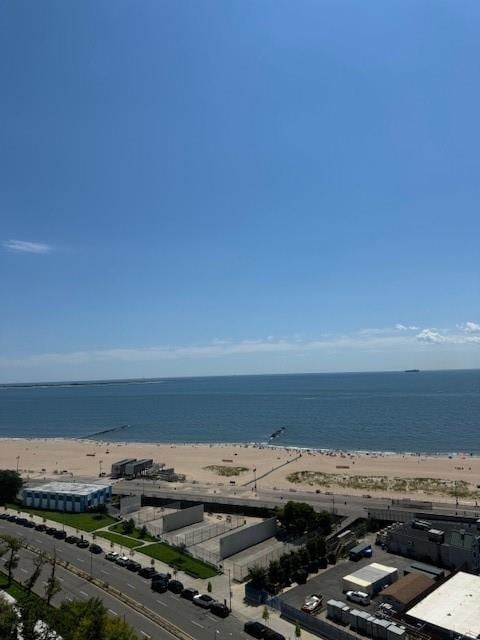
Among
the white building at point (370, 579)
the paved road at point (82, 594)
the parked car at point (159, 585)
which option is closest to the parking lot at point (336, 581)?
the white building at point (370, 579)

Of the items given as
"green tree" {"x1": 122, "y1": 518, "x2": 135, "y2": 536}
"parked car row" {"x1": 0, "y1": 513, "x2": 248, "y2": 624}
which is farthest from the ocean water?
"parked car row" {"x1": 0, "y1": 513, "x2": 248, "y2": 624}

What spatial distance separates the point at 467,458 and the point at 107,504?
67.5 m

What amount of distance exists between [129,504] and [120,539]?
9.85m

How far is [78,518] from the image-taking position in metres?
53.1

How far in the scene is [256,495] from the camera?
6475 cm

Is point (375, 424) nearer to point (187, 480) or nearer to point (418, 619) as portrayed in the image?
point (187, 480)

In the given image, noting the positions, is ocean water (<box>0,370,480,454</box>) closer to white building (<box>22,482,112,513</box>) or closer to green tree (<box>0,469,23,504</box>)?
white building (<box>22,482,112,513</box>)

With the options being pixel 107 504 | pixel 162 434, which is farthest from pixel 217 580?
pixel 162 434

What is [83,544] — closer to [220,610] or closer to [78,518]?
[78,518]

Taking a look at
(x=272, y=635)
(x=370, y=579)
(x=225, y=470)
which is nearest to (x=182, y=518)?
(x=370, y=579)

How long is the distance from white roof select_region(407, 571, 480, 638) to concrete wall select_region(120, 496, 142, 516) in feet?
112

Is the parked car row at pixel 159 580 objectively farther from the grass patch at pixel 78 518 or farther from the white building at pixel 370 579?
the white building at pixel 370 579

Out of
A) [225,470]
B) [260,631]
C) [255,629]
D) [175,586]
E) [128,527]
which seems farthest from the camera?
[225,470]

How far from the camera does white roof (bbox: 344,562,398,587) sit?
33.5 metres
